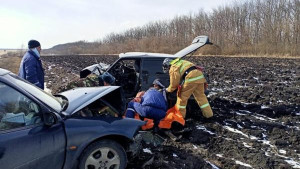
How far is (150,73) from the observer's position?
712 centimetres

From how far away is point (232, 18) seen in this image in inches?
1484

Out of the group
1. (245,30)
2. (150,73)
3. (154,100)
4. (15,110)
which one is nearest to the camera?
(15,110)

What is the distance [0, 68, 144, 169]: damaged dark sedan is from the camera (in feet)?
9.42

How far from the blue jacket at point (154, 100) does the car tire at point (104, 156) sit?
2145mm

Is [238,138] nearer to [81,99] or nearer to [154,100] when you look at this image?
[154,100]

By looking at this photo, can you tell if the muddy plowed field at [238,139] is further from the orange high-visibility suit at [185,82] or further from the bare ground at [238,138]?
the orange high-visibility suit at [185,82]

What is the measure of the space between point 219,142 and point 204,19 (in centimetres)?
3860

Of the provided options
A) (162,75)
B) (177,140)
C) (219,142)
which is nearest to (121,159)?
(177,140)

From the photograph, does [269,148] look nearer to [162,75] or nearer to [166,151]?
[166,151]

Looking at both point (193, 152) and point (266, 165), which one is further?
point (193, 152)

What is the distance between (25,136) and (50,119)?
1.01 ft

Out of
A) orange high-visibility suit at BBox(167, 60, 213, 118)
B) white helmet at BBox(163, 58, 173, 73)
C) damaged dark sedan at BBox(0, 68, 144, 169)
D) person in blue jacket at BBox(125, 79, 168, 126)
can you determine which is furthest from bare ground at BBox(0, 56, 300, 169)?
white helmet at BBox(163, 58, 173, 73)

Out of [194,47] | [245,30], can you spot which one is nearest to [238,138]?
[194,47]

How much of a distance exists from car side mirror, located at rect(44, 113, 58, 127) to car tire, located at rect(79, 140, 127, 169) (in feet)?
1.76
